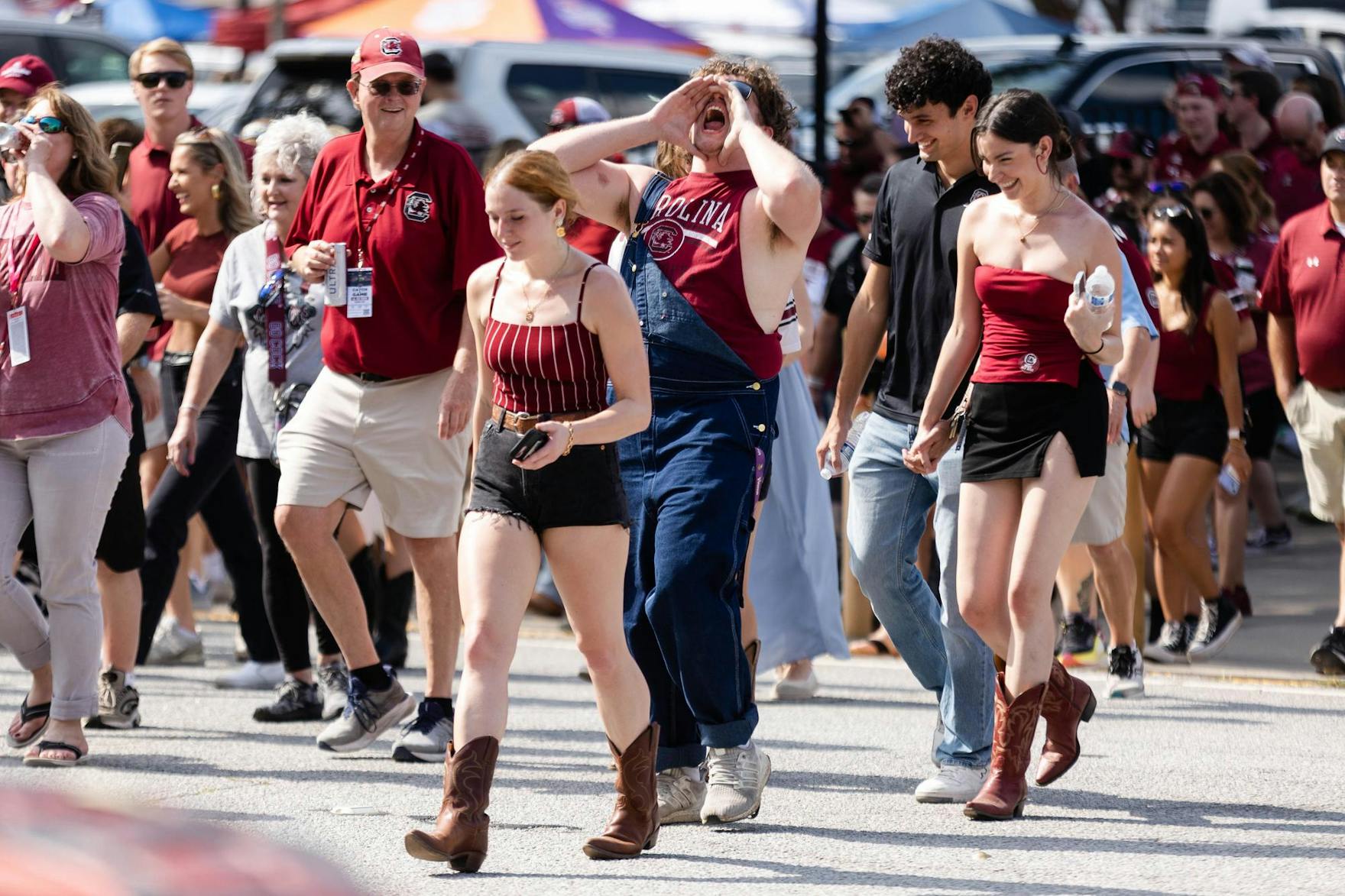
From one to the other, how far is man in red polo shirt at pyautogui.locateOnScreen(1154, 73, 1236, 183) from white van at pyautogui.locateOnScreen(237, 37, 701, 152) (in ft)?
10.3

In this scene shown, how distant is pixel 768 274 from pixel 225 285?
271 centimetres

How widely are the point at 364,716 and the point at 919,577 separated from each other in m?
1.88

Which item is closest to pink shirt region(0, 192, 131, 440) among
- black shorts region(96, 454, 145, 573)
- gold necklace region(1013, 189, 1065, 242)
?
black shorts region(96, 454, 145, 573)

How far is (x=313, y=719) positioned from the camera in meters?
7.98

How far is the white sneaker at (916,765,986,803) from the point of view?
6.36m

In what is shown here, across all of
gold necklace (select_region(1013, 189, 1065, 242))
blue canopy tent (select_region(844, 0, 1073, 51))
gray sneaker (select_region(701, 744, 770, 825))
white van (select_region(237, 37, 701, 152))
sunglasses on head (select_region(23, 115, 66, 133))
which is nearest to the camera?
gray sneaker (select_region(701, 744, 770, 825))

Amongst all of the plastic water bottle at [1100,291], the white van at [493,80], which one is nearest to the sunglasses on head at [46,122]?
the plastic water bottle at [1100,291]

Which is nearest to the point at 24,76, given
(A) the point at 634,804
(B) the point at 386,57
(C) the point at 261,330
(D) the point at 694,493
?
(C) the point at 261,330

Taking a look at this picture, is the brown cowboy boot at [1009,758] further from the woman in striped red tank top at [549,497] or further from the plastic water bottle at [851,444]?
the woman in striped red tank top at [549,497]

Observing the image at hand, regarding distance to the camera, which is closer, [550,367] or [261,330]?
[550,367]

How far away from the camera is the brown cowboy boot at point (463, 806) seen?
5.27m

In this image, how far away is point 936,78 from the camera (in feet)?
20.7

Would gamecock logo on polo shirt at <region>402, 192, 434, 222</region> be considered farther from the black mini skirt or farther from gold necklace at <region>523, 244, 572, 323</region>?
the black mini skirt

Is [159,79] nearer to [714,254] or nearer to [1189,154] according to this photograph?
[714,254]
